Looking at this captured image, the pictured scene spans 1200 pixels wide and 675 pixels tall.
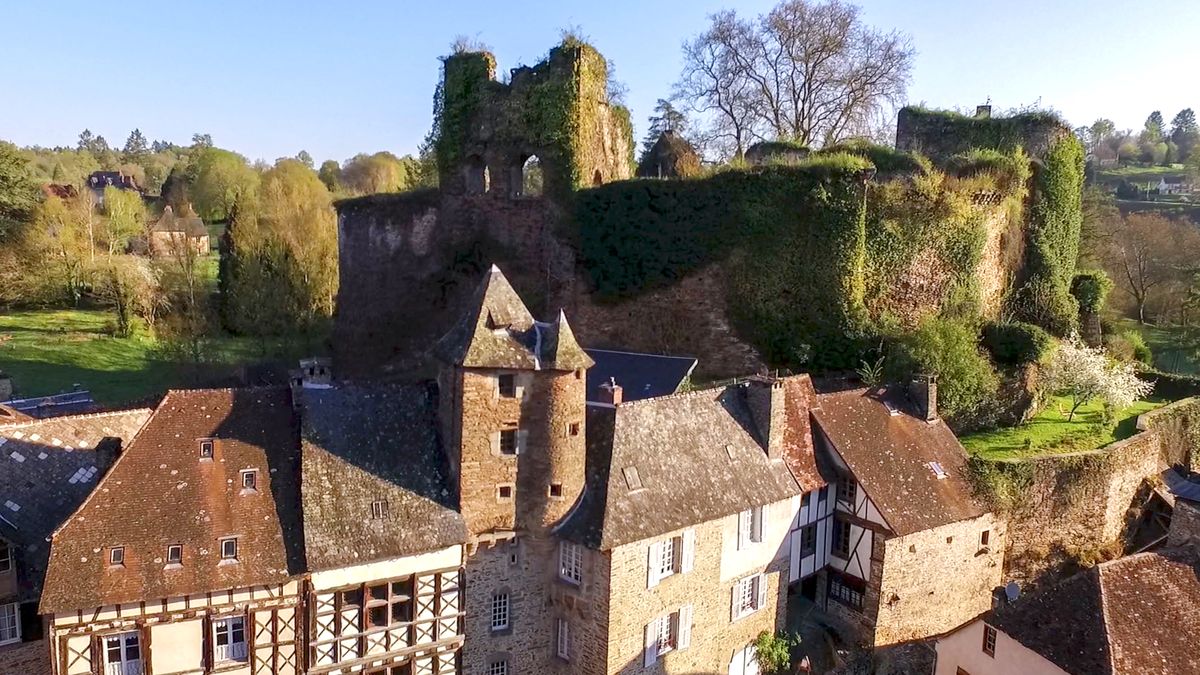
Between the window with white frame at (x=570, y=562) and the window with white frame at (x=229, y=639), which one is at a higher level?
the window with white frame at (x=570, y=562)

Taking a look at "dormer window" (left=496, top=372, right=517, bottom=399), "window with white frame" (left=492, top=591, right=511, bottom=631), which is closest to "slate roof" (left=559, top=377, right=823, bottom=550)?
"window with white frame" (left=492, top=591, right=511, bottom=631)

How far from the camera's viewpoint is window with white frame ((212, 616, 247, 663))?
1446 cm

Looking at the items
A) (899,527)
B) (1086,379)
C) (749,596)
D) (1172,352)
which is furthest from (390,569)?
(1172,352)

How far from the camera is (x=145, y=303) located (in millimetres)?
41094

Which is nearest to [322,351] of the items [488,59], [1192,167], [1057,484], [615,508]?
[488,59]

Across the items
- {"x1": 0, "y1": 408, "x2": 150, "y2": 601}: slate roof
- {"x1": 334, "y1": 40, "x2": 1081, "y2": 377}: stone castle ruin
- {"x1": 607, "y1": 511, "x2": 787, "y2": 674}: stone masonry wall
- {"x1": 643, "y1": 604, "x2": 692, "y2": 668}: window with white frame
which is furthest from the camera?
{"x1": 334, "y1": 40, "x2": 1081, "y2": 377}: stone castle ruin

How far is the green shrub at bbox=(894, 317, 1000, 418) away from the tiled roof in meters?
18.4

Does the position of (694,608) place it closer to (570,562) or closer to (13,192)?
(570,562)

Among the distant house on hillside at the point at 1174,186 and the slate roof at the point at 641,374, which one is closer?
the slate roof at the point at 641,374

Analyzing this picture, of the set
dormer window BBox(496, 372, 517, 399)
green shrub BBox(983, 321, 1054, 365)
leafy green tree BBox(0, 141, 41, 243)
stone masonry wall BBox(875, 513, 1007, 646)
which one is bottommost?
stone masonry wall BBox(875, 513, 1007, 646)

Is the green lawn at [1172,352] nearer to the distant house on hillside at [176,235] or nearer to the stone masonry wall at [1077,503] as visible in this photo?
the stone masonry wall at [1077,503]

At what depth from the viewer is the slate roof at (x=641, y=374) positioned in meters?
22.9

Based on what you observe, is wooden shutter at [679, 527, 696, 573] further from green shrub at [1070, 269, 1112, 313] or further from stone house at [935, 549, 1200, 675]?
green shrub at [1070, 269, 1112, 313]

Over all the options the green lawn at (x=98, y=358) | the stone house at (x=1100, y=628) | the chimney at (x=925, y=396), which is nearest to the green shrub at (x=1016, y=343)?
the chimney at (x=925, y=396)
